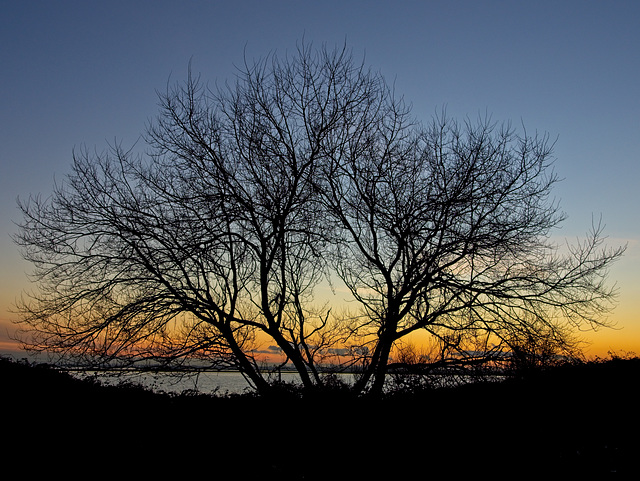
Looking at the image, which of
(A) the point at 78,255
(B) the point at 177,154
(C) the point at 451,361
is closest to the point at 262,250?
(B) the point at 177,154

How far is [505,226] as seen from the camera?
38.4 ft

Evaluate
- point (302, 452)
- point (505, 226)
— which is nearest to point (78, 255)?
point (302, 452)

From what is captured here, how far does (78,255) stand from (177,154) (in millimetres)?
3544

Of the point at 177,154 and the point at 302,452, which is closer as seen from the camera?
the point at 302,452

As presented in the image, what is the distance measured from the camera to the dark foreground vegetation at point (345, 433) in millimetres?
7656

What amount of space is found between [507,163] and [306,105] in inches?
206

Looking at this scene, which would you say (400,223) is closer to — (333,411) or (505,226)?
(505,226)

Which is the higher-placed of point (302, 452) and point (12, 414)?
point (12, 414)

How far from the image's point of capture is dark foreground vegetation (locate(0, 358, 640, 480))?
766 cm

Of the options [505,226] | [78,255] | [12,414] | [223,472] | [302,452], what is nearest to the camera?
[223,472]

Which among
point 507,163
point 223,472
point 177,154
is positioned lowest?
point 223,472

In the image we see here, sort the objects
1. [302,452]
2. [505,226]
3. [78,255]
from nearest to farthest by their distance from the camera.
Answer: [302,452]
[505,226]
[78,255]

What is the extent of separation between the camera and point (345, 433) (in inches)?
350

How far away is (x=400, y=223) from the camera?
39.9 ft
